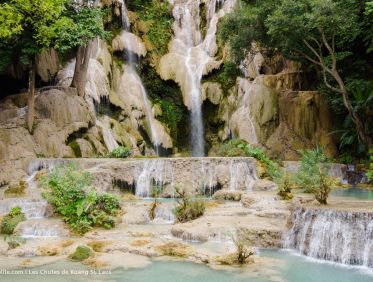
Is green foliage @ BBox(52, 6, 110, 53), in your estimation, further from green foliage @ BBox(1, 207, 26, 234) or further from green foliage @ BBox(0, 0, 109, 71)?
green foliage @ BBox(1, 207, 26, 234)

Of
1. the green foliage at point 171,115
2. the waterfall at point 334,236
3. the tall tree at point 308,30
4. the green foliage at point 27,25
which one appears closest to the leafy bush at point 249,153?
the tall tree at point 308,30

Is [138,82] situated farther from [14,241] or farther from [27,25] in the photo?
[14,241]

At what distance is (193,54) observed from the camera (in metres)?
28.5

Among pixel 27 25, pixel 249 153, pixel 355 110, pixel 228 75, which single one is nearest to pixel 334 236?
pixel 249 153

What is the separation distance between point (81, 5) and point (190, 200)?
41.5 feet

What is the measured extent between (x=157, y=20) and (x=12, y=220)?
2167 cm

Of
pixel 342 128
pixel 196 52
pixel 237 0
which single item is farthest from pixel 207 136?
pixel 237 0

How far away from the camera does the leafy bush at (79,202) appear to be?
11422 mm

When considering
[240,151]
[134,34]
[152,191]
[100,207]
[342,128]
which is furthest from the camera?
[134,34]

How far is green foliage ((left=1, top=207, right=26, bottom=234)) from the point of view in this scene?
36.6ft

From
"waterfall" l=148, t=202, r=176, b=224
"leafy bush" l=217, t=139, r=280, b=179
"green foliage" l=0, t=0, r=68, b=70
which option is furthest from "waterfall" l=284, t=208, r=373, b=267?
"green foliage" l=0, t=0, r=68, b=70

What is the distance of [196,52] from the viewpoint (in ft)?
94.0

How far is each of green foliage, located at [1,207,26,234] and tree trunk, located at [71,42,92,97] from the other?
11.1m

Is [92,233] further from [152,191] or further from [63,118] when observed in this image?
[63,118]
